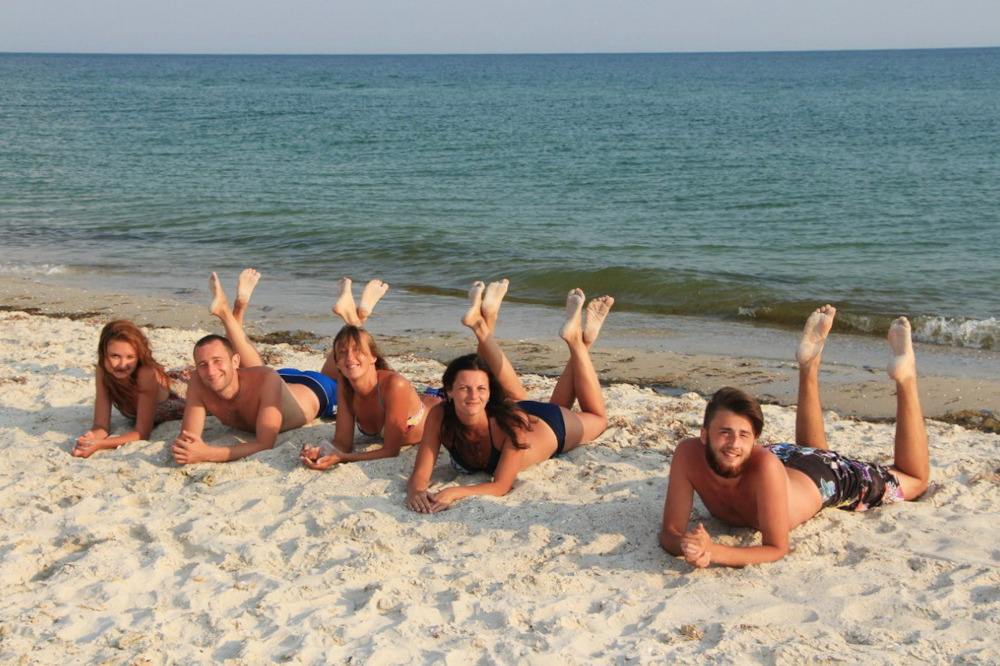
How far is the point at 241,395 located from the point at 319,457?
30.1 inches

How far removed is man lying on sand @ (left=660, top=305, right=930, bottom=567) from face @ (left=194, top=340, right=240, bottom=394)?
2.67m

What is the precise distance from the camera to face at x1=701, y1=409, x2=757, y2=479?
3.96 metres

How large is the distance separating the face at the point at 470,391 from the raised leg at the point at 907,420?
6.48 ft

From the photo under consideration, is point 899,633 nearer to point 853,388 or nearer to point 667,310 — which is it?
point 853,388

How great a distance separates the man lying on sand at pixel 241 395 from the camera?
5.39 metres

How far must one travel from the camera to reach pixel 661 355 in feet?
27.6

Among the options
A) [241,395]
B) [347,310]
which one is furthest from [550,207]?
[241,395]

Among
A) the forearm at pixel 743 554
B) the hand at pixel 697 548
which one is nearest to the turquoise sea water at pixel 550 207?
the forearm at pixel 743 554

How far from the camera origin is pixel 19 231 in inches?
618

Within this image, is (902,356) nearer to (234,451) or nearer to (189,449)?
(234,451)

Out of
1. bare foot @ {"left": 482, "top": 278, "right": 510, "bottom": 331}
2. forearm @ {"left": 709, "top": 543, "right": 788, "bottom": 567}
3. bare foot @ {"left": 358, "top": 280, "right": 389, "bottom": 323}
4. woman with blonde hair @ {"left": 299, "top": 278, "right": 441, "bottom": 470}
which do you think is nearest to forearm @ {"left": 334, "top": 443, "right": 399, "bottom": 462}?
woman with blonde hair @ {"left": 299, "top": 278, "right": 441, "bottom": 470}

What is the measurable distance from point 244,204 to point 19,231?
12.7 ft

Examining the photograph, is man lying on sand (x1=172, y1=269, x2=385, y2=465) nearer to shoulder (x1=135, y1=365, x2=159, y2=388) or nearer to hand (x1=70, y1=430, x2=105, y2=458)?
shoulder (x1=135, y1=365, x2=159, y2=388)

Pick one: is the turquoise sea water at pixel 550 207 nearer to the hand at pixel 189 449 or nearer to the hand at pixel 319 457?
the hand at pixel 189 449
